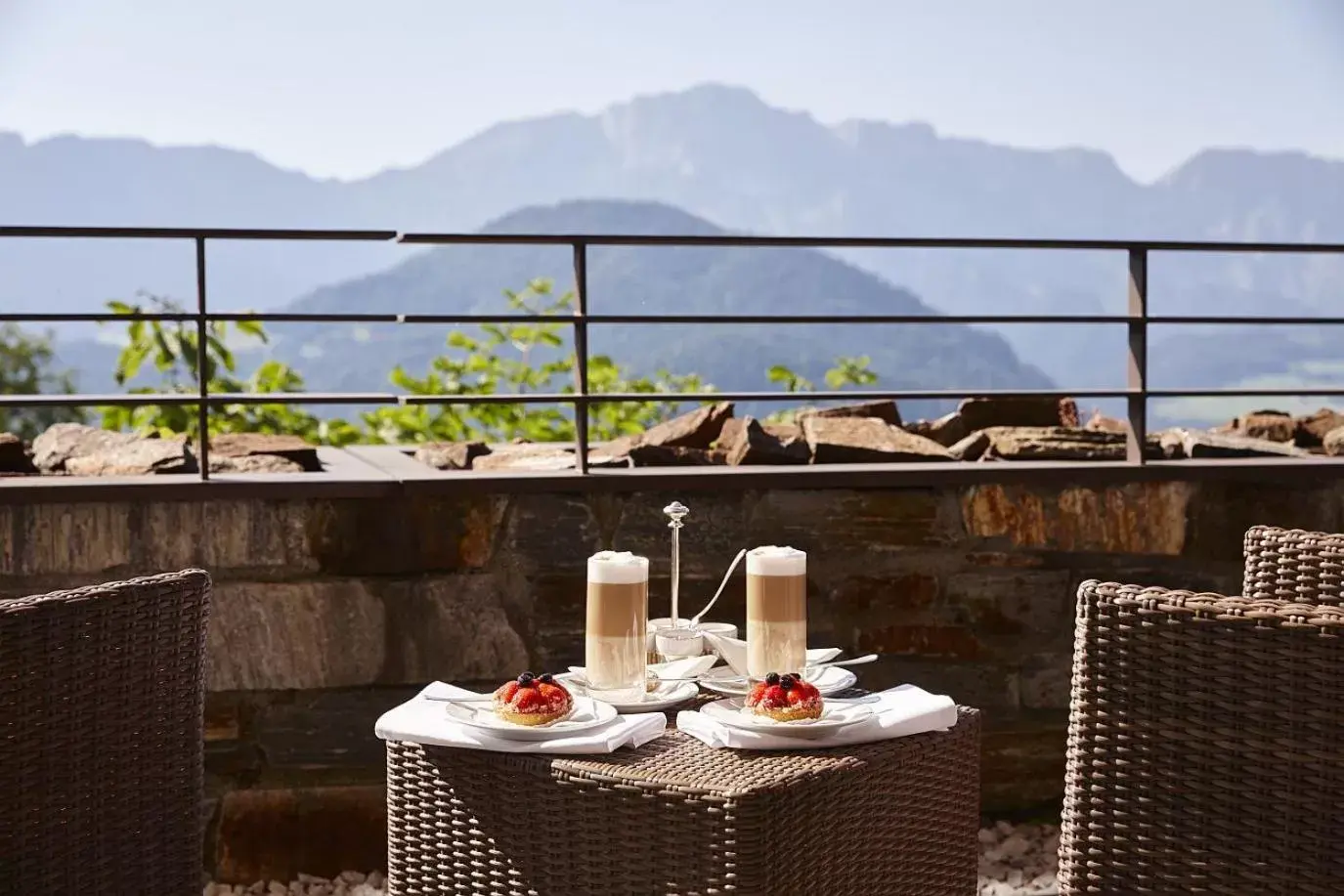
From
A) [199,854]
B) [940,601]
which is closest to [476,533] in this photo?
[940,601]

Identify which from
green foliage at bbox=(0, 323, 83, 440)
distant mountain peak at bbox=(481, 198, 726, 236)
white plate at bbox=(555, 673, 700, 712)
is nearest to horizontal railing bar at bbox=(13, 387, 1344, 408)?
white plate at bbox=(555, 673, 700, 712)

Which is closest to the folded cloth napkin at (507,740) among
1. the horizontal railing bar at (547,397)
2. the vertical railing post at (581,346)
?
the horizontal railing bar at (547,397)

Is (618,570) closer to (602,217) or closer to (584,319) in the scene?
(584,319)

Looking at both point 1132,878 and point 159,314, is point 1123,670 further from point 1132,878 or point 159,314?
point 159,314

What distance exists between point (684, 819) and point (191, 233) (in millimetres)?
1971

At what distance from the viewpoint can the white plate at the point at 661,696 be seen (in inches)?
74.9

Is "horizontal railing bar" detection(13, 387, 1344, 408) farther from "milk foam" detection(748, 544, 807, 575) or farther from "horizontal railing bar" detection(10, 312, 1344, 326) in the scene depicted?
"milk foam" detection(748, 544, 807, 575)

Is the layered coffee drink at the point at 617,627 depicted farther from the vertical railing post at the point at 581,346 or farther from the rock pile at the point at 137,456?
the rock pile at the point at 137,456

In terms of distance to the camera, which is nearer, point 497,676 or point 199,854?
point 199,854

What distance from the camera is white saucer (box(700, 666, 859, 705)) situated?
1970 mm

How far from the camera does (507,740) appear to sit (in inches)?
69.7

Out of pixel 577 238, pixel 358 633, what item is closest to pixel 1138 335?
pixel 577 238

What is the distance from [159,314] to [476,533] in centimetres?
81

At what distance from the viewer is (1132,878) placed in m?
1.64
